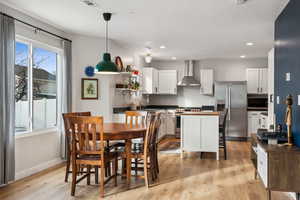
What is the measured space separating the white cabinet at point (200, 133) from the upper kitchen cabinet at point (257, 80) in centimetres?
350

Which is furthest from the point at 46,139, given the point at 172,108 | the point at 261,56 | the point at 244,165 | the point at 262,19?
the point at 261,56

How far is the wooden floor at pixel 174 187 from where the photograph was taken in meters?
3.73

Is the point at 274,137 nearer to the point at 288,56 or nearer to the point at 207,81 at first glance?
the point at 288,56

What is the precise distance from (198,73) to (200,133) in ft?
13.4

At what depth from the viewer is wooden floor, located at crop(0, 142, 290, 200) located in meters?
3.73

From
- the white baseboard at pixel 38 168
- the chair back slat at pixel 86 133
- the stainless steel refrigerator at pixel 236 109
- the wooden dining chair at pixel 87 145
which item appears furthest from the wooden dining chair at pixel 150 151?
the stainless steel refrigerator at pixel 236 109

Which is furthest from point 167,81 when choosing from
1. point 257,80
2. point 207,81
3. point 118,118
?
point 118,118

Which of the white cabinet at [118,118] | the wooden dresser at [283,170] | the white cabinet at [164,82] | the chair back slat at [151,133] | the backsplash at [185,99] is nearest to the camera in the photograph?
the wooden dresser at [283,170]

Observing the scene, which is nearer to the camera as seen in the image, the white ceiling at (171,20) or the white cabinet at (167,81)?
the white ceiling at (171,20)

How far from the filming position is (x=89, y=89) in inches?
247

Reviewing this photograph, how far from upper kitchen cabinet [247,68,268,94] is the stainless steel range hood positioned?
5.21ft

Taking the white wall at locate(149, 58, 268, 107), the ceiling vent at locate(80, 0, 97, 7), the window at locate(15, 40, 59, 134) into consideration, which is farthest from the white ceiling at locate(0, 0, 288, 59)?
the white wall at locate(149, 58, 268, 107)

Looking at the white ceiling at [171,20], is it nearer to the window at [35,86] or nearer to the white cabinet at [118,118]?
the window at [35,86]

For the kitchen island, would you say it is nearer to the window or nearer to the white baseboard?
the white baseboard
